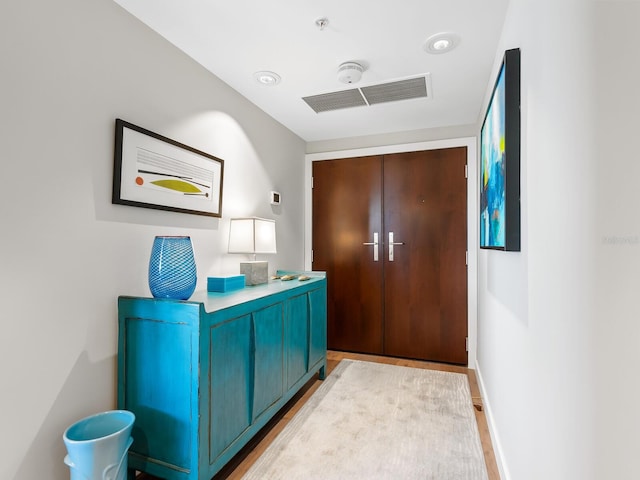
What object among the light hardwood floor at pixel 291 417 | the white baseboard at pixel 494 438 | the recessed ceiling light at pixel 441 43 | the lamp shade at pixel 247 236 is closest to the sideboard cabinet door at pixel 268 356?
the light hardwood floor at pixel 291 417

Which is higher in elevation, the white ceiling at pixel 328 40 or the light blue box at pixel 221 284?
the white ceiling at pixel 328 40

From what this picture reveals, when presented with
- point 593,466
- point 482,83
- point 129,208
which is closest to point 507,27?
point 482,83

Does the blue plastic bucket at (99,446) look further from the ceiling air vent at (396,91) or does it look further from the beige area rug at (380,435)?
the ceiling air vent at (396,91)

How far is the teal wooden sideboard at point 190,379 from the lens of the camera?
4.88ft

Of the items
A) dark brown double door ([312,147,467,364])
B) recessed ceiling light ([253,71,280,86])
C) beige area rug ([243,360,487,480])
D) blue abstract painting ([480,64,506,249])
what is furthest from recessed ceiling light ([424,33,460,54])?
beige area rug ([243,360,487,480])

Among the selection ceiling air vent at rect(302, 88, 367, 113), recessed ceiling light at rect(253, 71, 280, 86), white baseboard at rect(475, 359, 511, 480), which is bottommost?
white baseboard at rect(475, 359, 511, 480)

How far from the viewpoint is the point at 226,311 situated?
1.66 metres

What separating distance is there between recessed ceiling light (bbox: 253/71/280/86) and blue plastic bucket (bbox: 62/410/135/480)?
84.5 inches

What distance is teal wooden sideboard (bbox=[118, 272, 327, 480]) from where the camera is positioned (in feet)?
4.88

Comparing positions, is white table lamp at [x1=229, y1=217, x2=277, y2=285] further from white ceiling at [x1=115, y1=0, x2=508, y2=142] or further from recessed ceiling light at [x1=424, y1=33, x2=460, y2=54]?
recessed ceiling light at [x1=424, y1=33, x2=460, y2=54]

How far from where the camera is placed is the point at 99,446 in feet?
4.24

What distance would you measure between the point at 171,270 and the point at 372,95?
202cm

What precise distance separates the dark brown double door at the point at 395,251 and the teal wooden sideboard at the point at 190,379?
6.20 ft

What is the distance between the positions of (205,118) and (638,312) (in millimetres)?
2338
